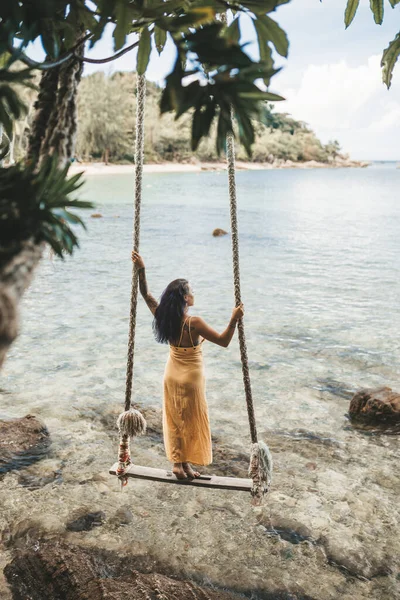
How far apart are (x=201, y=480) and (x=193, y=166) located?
79.5 meters

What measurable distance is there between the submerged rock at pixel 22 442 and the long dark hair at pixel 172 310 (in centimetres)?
185

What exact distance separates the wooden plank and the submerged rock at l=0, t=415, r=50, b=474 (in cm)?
143

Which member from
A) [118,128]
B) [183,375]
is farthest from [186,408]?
[118,128]

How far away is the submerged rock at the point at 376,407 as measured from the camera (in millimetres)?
5227

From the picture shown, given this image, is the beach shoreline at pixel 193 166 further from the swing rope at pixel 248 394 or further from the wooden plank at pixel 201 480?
the wooden plank at pixel 201 480

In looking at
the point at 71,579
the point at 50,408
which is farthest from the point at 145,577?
the point at 50,408

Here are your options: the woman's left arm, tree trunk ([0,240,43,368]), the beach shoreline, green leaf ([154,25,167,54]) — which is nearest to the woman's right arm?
the woman's left arm

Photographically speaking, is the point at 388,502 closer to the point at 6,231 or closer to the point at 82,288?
the point at 6,231

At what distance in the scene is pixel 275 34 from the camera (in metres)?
1.38

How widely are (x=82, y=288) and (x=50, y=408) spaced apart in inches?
266

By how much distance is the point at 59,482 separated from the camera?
13.1ft

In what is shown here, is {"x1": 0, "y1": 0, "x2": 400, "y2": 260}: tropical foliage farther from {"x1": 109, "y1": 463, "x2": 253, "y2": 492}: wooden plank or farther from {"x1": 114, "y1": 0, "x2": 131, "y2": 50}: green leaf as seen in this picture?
{"x1": 109, "y1": 463, "x2": 253, "y2": 492}: wooden plank

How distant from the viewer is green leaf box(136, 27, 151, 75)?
1536 millimetres

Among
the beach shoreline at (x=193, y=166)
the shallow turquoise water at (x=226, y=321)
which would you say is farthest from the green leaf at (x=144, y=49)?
the beach shoreline at (x=193, y=166)
